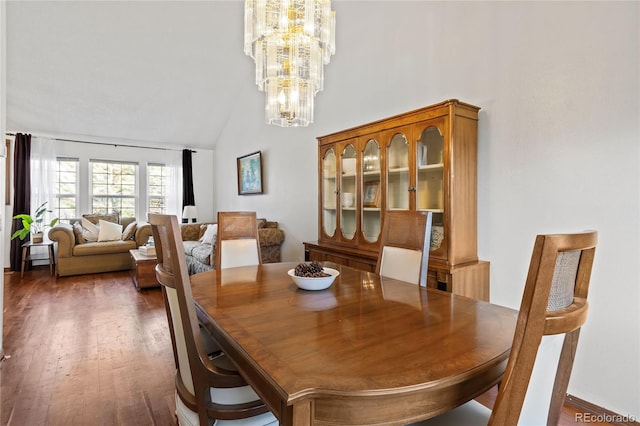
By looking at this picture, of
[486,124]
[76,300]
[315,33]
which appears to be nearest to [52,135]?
[76,300]

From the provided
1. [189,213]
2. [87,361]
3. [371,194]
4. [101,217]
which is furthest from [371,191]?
[101,217]

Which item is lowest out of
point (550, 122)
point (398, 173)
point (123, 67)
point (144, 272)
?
point (144, 272)

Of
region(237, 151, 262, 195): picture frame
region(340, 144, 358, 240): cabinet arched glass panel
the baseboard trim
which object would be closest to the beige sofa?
region(237, 151, 262, 195): picture frame

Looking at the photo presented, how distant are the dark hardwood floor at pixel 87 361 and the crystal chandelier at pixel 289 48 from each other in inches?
73.4

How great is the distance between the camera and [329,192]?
3201 mm

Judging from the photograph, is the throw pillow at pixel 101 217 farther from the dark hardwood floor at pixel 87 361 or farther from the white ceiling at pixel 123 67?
the dark hardwood floor at pixel 87 361

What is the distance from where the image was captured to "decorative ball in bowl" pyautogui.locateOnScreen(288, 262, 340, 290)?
Answer: 58.5 inches

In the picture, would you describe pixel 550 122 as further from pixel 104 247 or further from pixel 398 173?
pixel 104 247

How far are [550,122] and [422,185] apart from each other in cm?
81

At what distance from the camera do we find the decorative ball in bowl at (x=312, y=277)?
1.49m

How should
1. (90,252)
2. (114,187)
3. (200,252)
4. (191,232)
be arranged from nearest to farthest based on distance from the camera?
(200,252)
(90,252)
(191,232)
(114,187)

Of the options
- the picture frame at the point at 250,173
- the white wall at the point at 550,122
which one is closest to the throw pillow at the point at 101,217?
the picture frame at the point at 250,173

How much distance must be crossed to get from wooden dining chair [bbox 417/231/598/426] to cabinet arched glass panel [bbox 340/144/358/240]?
2.13 metres

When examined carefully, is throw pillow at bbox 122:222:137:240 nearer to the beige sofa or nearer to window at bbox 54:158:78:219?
the beige sofa
